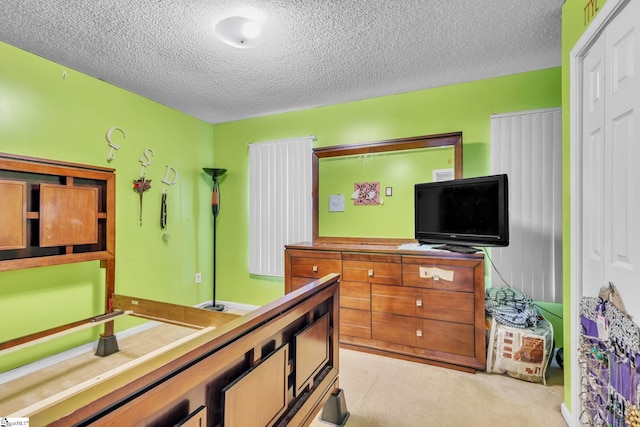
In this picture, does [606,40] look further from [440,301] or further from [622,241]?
[440,301]

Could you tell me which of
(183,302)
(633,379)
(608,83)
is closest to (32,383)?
(183,302)

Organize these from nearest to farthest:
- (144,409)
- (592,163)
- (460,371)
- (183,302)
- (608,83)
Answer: (144,409)
(608,83)
(592,163)
(460,371)
(183,302)

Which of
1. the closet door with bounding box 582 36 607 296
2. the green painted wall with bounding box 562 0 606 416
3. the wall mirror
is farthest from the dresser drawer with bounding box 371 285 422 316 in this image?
the closet door with bounding box 582 36 607 296

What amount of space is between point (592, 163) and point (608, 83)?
380 millimetres

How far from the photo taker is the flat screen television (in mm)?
2191

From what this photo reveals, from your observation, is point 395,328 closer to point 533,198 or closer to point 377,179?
point 377,179

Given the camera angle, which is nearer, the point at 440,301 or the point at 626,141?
the point at 626,141

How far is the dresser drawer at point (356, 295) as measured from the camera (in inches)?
104

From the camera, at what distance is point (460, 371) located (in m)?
2.33

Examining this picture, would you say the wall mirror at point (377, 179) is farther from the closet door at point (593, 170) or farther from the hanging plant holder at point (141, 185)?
the hanging plant holder at point (141, 185)

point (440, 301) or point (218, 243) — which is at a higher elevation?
point (218, 243)

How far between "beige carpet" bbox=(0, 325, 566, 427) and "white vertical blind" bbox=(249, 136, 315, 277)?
1.51 metres

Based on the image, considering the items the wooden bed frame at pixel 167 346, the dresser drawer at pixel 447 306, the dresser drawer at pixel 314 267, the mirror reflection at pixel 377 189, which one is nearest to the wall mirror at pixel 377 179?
the mirror reflection at pixel 377 189

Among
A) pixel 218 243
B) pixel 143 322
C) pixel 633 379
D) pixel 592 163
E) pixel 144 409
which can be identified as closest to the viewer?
pixel 144 409
